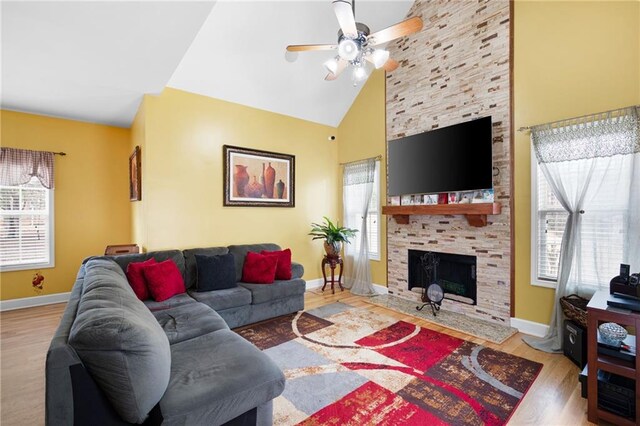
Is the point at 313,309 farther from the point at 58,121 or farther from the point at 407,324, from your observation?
the point at 58,121

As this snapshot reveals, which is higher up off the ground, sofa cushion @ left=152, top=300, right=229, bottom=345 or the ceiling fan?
the ceiling fan

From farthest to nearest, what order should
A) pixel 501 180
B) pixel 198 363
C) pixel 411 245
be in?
pixel 411 245
pixel 501 180
pixel 198 363

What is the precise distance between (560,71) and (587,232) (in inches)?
67.1

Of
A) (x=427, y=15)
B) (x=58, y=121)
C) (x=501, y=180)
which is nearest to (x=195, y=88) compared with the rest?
(x=58, y=121)

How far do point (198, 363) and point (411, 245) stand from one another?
Result: 11.6 feet

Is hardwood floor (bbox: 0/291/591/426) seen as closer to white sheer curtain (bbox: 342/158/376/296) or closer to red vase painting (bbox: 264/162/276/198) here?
white sheer curtain (bbox: 342/158/376/296)

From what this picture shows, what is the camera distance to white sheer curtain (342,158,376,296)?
5113mm

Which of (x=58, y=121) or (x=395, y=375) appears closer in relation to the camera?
(x=395, y=375)

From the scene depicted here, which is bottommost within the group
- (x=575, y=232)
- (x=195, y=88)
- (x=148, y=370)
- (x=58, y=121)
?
(x=148, y=370)

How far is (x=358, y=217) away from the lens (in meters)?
5.45

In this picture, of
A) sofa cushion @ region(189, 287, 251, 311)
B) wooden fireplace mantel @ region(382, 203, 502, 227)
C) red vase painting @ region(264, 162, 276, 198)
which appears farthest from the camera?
red vase painting @ region(264, 162, 276, 198)

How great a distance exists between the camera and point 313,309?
4.26 meters

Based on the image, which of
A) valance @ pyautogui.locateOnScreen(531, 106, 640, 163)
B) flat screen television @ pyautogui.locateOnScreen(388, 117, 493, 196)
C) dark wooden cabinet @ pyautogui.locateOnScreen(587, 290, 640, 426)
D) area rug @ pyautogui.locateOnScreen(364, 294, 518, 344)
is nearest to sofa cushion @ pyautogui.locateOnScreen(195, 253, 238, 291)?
area rug @ pyautogui.locateOnScreen(364, 294, 518, 344)

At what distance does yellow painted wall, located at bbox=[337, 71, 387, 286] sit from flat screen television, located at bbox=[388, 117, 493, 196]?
48cm
